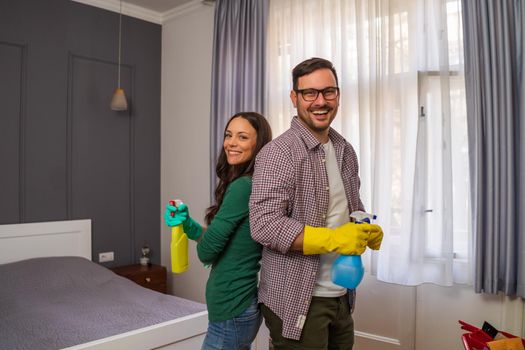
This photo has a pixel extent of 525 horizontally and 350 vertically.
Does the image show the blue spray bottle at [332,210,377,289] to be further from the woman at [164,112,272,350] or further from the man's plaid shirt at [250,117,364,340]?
the woman at [164,112,272,350]

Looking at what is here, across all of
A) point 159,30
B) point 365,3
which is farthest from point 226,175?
point 159,30

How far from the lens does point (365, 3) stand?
2645mm

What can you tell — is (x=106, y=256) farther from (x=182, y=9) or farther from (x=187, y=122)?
(x=182, y=9)

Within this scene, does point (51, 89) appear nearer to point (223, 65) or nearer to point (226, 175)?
point (223, 65)

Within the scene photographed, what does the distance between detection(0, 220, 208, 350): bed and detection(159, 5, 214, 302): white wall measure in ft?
3.08

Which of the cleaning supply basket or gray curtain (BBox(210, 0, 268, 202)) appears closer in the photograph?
the cleaning supply basket

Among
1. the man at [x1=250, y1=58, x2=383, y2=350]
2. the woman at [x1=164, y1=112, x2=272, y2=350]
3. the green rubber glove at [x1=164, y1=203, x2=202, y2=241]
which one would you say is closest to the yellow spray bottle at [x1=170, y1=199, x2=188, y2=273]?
the green rubber glove at [x1=164, y1=203, x2=202, y2=241]

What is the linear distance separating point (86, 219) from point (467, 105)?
2.83m

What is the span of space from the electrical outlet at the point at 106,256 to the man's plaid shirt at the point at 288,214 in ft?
8.90

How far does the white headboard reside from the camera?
3.14 meters

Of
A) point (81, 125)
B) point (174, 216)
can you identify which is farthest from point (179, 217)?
point (81, 125)

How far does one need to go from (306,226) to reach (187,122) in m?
2.89

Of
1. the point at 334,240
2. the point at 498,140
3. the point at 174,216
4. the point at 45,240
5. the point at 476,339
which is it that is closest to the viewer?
the point at 334,240

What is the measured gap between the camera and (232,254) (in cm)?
137
